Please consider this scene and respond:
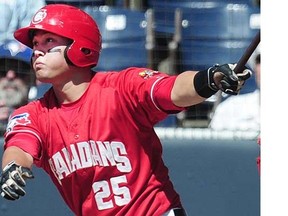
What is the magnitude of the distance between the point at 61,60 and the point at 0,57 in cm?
219

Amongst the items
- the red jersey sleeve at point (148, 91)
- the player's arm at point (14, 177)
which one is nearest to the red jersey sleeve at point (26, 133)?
the player's arm at point (14, 177)

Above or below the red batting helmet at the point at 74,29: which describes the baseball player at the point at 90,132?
below

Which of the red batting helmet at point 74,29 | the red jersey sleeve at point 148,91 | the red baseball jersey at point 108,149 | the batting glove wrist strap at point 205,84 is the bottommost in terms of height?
the red baseball jersey at point 108,149

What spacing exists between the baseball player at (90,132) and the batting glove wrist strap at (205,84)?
329mm

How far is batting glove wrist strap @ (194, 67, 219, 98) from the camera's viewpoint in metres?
2.71

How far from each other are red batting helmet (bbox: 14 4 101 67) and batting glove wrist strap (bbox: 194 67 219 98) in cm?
62

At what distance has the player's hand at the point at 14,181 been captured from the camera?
2.80 m

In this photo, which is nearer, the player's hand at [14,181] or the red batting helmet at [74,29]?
the player's hand at [14,181]

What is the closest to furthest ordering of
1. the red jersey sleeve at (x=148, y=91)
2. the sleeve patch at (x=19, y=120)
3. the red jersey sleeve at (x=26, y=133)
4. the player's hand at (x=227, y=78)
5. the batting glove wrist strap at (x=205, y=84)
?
the player's hand at (x=227, y=78), the batting glove wrist strap at (x=205, y=84), the red jersey sleeve at (x=148, y=91), the red jersey sleeve at (x=26, y=133), the sleeve patch at (x=19, y=120)

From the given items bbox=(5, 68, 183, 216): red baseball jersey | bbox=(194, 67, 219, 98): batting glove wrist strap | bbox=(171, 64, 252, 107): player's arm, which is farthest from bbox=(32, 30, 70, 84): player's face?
bbox=(194, 67, 219, 98): batting glove wrist strap

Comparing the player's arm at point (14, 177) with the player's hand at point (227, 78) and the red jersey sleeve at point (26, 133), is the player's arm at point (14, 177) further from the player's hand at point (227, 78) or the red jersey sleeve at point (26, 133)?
the player's hand at point (227, 78)

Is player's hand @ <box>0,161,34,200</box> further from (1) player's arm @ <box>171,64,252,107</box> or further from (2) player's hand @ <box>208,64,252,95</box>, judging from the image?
(2) player's hand @ <box>208,64,252,95</box>

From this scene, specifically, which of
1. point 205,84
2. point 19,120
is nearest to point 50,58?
point 19,120

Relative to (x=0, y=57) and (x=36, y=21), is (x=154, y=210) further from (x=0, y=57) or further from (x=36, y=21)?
(x=0, y=57)
